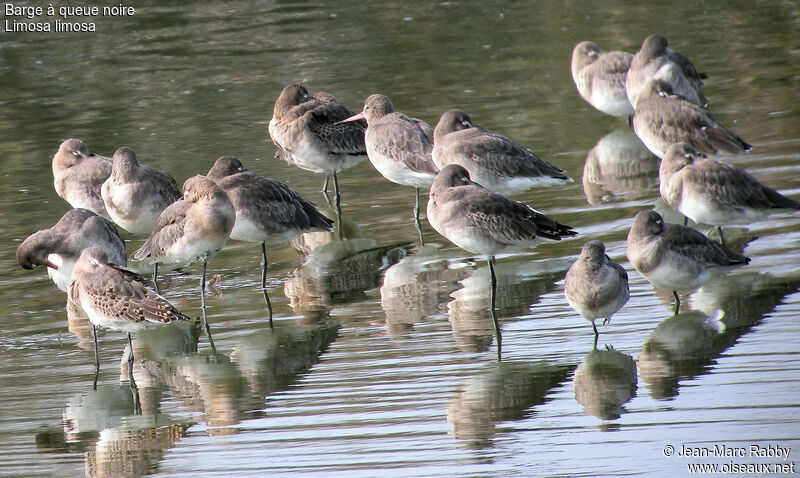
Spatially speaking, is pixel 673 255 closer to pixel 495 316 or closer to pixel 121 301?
pixel 495 316

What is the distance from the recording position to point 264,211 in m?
9.89

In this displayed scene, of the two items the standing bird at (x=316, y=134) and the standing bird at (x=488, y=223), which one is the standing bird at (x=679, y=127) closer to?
the standing bird at (x=488, y=223)

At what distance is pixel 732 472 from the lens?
6051 millimetres

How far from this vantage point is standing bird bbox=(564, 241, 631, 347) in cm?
762

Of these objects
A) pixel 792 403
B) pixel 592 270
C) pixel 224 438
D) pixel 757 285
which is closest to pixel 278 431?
pixel 224 438

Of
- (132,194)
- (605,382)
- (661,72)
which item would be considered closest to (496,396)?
(605,382)

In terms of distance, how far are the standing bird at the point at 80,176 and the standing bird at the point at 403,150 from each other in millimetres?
2670

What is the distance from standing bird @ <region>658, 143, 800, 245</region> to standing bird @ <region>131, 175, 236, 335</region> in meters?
3.64

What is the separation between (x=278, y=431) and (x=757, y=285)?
157 inches

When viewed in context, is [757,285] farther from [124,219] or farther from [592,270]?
[124,219]

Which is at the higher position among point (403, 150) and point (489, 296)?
point (403, 150)

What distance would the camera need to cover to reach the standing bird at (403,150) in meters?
11.4

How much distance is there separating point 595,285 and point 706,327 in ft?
3.50

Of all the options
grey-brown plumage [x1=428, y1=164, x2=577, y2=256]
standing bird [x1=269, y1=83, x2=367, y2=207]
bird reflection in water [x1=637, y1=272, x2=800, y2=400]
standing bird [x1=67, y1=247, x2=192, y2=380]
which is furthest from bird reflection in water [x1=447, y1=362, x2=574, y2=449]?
standing bird [x1=269, y1=83, x2=367, y2=207]
